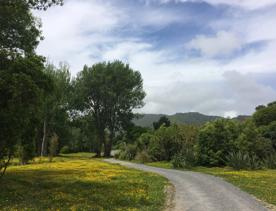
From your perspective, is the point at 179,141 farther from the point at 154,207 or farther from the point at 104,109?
the point at 154,207

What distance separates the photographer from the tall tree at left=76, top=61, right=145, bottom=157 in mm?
79750

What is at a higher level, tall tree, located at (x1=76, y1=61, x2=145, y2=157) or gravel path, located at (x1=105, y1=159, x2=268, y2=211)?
tall tree, located at (x1=76, y1=61, x2=145, y2=157)

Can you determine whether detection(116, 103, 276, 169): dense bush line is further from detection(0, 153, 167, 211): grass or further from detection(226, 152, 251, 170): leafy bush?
detection(0, 153, 167, 211): grass

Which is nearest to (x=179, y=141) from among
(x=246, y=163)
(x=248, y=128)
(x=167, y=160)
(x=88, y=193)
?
(x=167, y=160)

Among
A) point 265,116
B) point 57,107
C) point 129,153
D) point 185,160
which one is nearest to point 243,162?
point 185,160

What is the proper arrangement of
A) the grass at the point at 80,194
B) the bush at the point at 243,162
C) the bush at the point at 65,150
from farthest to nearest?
the bush at the point at 65,150 → the bush at the point at 243,162 → the grass at the point at 80,194

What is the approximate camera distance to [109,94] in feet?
258

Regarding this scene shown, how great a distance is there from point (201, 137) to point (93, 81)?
37.4 m

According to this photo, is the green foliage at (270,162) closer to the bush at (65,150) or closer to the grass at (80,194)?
the grass at (80,194)

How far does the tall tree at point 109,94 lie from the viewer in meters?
79.8

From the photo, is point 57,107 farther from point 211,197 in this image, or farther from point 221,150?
point 211,197

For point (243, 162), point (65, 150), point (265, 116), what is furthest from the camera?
point (65, 150)

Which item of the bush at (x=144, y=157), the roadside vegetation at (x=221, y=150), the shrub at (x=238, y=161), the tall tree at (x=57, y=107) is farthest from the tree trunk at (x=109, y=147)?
the shrub at (x=238, y=161)

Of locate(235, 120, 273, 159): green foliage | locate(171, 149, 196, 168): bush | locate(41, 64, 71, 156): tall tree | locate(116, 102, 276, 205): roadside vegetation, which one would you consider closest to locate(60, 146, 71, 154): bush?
locate(41, 64, 71, 156): tall tree
